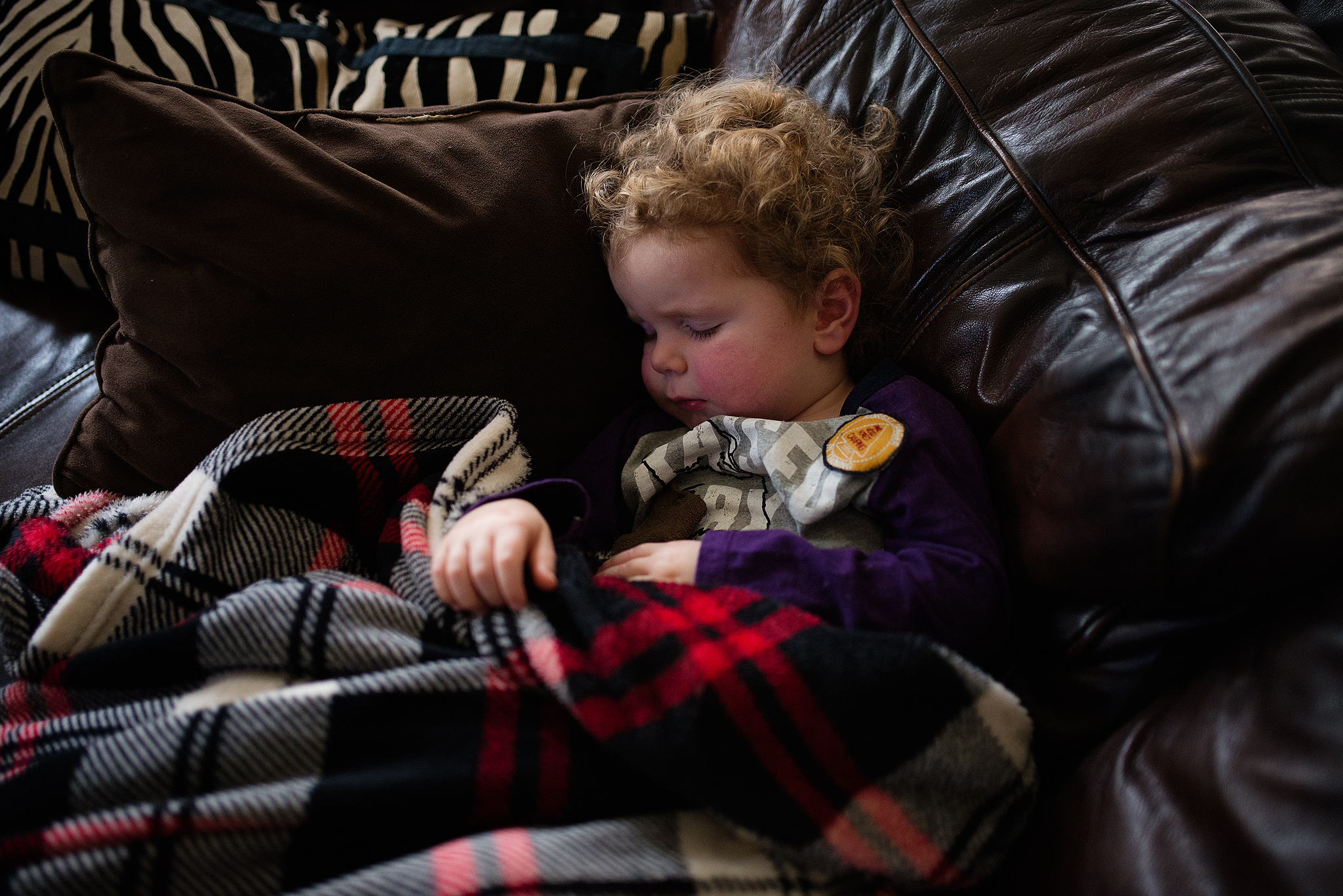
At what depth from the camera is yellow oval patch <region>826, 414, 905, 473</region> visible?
2.72 feet

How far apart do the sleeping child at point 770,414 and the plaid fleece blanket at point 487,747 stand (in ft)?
0.27

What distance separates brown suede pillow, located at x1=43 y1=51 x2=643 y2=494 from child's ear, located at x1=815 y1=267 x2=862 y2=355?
0.26 meters

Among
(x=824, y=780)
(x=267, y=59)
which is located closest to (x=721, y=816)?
(x=824, y=780)

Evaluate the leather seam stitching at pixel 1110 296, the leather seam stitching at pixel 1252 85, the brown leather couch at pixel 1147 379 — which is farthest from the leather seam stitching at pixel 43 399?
the leather seam stitching at pixel 1252 85

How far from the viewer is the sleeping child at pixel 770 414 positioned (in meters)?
0.76

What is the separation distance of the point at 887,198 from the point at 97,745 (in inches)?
37.9

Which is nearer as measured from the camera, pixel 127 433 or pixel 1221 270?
pixel 1221 270

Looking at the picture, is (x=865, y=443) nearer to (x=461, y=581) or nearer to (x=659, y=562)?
(x=659, y=562)

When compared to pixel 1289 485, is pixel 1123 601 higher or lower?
lower

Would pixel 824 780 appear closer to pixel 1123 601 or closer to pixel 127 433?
pixel 1123 601

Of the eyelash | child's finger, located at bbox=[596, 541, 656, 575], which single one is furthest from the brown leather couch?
child's finger, located at bbox=[596, 541, 656, 575]

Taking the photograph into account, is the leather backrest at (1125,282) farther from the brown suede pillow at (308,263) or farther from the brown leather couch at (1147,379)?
the brown suede pillow at (308,263)

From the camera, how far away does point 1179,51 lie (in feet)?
2.71

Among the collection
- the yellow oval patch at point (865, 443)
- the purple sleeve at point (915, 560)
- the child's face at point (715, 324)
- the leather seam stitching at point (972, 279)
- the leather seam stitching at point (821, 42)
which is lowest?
the purple sleeve at point (915, 560)
